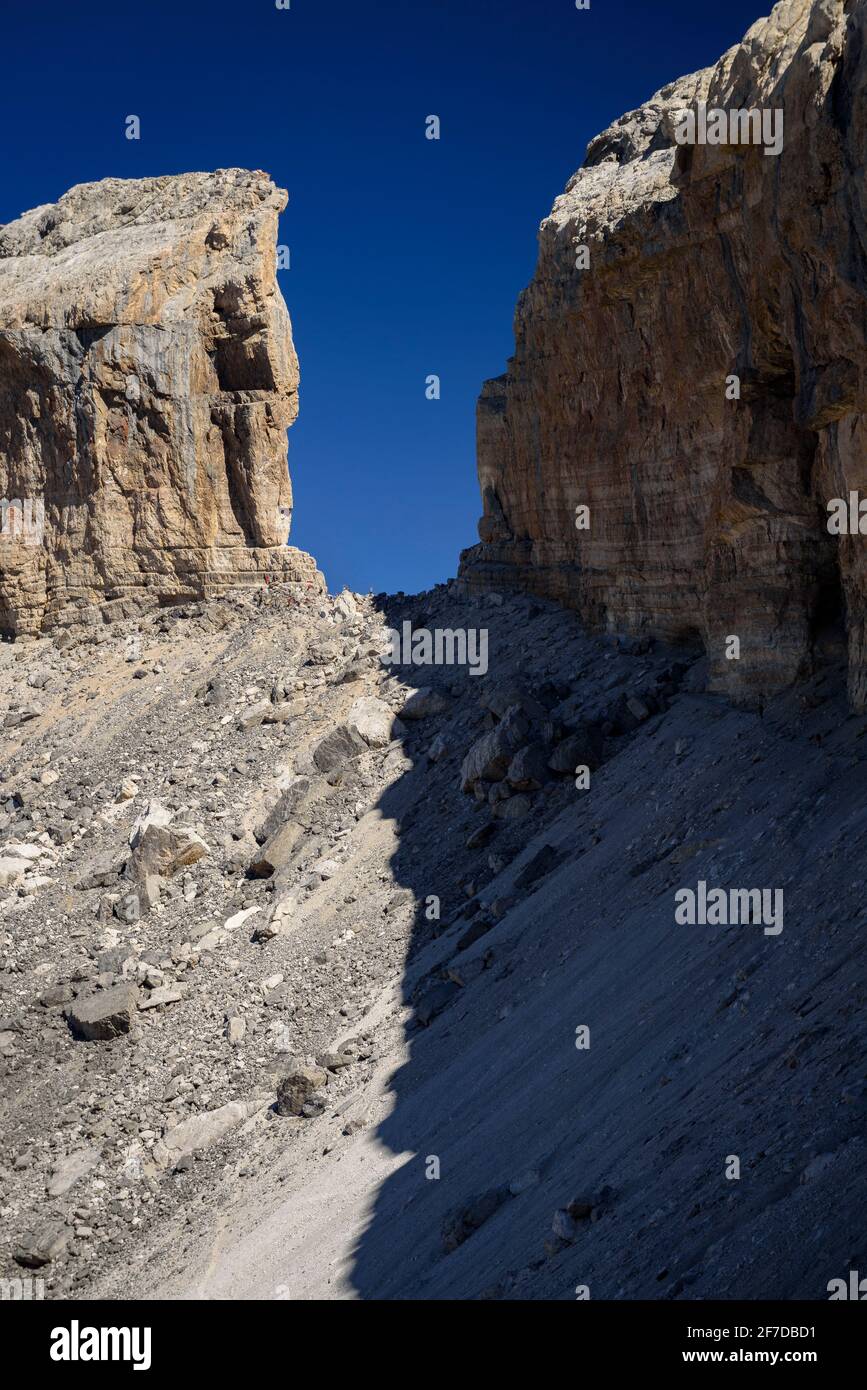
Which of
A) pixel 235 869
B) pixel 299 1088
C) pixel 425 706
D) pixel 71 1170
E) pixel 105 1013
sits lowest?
pixel 71 1170

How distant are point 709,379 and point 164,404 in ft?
57.3

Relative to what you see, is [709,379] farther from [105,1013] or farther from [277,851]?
[105,1013]

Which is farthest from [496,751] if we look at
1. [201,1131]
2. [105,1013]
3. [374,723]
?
[201,1131]

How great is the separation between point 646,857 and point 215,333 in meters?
21.4

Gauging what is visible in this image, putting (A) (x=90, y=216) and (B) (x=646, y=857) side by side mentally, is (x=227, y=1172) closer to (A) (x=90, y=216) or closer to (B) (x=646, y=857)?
(B) (x=646, y=857)

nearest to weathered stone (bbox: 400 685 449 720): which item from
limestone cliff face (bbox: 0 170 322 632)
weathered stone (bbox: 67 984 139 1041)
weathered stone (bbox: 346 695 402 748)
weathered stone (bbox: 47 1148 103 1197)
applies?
weathered stone (bbox: 346 695 402 748)

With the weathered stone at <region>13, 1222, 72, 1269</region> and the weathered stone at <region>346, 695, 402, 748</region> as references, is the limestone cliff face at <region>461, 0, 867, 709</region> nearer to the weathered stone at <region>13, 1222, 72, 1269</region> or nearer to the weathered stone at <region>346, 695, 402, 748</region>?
the weathered stone at <region>346, 695, 402, 748</region>

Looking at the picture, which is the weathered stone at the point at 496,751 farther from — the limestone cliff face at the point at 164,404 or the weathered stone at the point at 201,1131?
the limestone cliff face at the point at 164,404

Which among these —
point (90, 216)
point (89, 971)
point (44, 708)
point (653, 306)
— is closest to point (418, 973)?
point (89, 971)

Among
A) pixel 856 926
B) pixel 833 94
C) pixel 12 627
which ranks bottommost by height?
pixel 856 926

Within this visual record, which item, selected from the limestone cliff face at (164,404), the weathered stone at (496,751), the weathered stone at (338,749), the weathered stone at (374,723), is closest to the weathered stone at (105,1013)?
the weathered stone at (338,749)

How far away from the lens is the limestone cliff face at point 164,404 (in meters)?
32.1

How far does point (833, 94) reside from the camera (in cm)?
1211

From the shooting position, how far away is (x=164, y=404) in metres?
32.1
